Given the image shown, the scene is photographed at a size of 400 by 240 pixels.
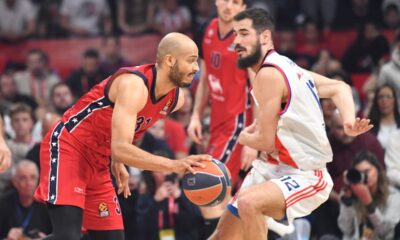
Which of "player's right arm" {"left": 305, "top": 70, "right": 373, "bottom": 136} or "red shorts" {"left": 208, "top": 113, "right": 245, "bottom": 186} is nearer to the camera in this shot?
"player's right arm" {"left": 305, "top": 70, "right": 373, "bottom": 136}

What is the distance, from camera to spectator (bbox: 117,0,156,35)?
1541cm

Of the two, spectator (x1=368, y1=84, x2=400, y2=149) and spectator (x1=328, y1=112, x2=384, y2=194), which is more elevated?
spectator (x1=368, y1=84, x2=400, y2=149)

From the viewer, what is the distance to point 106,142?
7633mm

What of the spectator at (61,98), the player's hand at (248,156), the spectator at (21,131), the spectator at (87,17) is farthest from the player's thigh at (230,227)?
the spectator at (87,17)

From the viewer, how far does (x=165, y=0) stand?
15.4m

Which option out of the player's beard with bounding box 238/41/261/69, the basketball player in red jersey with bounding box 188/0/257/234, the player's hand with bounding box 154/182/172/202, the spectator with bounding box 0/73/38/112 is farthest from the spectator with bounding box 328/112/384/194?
the spectator with bounding box 0/73/38/112

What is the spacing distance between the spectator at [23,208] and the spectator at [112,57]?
157 inches

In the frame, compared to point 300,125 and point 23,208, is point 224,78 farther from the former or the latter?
point 23,208

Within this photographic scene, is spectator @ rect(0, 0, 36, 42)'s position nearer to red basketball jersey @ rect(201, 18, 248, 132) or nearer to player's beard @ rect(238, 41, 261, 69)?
red basketball jersey @ rect(201, 18, 248, 132)

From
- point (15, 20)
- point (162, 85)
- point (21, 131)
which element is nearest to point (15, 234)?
point (21, 131)

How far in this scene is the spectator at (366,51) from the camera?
13.5 metres

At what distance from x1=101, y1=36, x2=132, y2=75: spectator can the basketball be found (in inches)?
269

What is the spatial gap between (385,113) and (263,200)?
4.06m

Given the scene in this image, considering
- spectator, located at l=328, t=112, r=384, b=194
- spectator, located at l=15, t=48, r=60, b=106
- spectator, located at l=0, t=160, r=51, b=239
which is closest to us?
spectator, located at l=0, t=160, r=51, b=239
